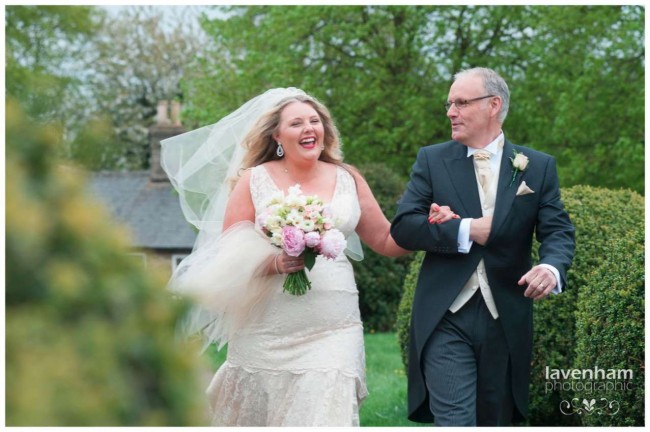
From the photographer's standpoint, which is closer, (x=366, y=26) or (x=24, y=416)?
(x=24, y=416)

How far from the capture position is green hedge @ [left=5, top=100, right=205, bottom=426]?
1.30 m

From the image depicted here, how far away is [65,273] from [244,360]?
4370 millimetres

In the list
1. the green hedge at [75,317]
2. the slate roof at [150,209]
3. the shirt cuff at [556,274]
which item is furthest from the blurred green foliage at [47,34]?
the green hedge at [75,317]

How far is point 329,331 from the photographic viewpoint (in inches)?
216

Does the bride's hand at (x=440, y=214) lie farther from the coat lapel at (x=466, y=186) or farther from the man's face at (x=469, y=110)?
the man's face at (x=469, y=110)

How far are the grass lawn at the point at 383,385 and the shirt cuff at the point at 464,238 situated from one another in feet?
10.8

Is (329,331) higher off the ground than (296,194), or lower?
lower

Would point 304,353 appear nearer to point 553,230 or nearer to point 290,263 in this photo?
point 290,263

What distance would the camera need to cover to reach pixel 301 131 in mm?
5574

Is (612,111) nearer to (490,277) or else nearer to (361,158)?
(361,158)

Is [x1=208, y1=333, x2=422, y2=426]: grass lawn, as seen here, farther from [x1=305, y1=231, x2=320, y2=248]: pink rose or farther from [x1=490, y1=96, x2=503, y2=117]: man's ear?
[x1=490, y1=96, x2=503, y2=117]: man's ear

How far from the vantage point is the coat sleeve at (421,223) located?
4.86 metres

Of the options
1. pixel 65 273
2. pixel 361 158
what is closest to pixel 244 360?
pixel 65 273

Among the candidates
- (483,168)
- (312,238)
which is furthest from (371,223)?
(483,168)
